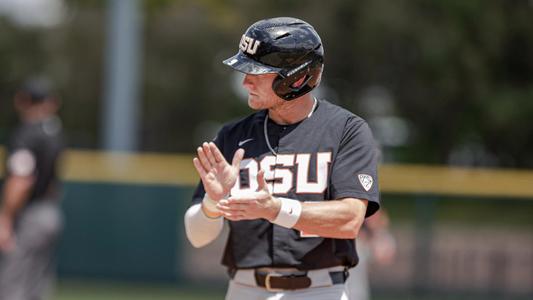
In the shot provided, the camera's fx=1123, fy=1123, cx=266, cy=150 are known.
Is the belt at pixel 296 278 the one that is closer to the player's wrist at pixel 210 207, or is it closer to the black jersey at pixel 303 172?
the black jersey at pixel 303 172

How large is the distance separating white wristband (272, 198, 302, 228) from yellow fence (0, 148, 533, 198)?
7368mm

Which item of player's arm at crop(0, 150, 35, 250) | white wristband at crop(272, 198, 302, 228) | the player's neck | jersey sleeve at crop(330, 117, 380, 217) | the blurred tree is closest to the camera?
white wristband at crop(272, 198, 302, 228)

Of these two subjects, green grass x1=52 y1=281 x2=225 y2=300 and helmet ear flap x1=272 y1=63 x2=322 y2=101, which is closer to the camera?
helmet ear flap x1=272 y1=63 x2=322 y2=101

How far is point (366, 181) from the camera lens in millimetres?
4344

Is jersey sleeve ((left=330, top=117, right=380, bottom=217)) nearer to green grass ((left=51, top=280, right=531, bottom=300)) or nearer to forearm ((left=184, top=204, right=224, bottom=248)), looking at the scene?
forearm ((left=184, top=204, right=224, bottom=248))

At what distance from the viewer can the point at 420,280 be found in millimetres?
11531

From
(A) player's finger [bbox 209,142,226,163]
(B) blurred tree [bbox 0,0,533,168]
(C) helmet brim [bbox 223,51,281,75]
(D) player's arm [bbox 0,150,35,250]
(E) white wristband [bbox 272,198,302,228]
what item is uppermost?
(C) helmet brim [bbox 223,51,281,75]

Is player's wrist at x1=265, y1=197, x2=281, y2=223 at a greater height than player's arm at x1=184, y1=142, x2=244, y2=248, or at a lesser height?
lesser

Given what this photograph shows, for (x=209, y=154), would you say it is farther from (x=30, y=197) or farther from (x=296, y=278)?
(x=30, y=197)

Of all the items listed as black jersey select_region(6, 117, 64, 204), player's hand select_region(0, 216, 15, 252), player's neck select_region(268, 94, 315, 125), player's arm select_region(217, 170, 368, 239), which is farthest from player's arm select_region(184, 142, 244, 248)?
player's hand select_region(0, 216, 15, 252)

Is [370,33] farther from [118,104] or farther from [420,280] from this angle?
[420,280]

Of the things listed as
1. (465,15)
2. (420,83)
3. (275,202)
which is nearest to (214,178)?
(275,202)

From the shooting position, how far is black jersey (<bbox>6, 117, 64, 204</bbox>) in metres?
8.97

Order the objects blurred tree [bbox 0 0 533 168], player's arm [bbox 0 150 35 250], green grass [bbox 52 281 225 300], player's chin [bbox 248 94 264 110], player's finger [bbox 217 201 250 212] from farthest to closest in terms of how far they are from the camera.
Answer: blurred tree [bbox 0 0 533 168] → green grass [bbox 52 281 225 300] → player's arm [bbox 0 150 35 250] → player's chin [bbox 248 94 264 110] → player's finger [bbox 217 201 250 212]
